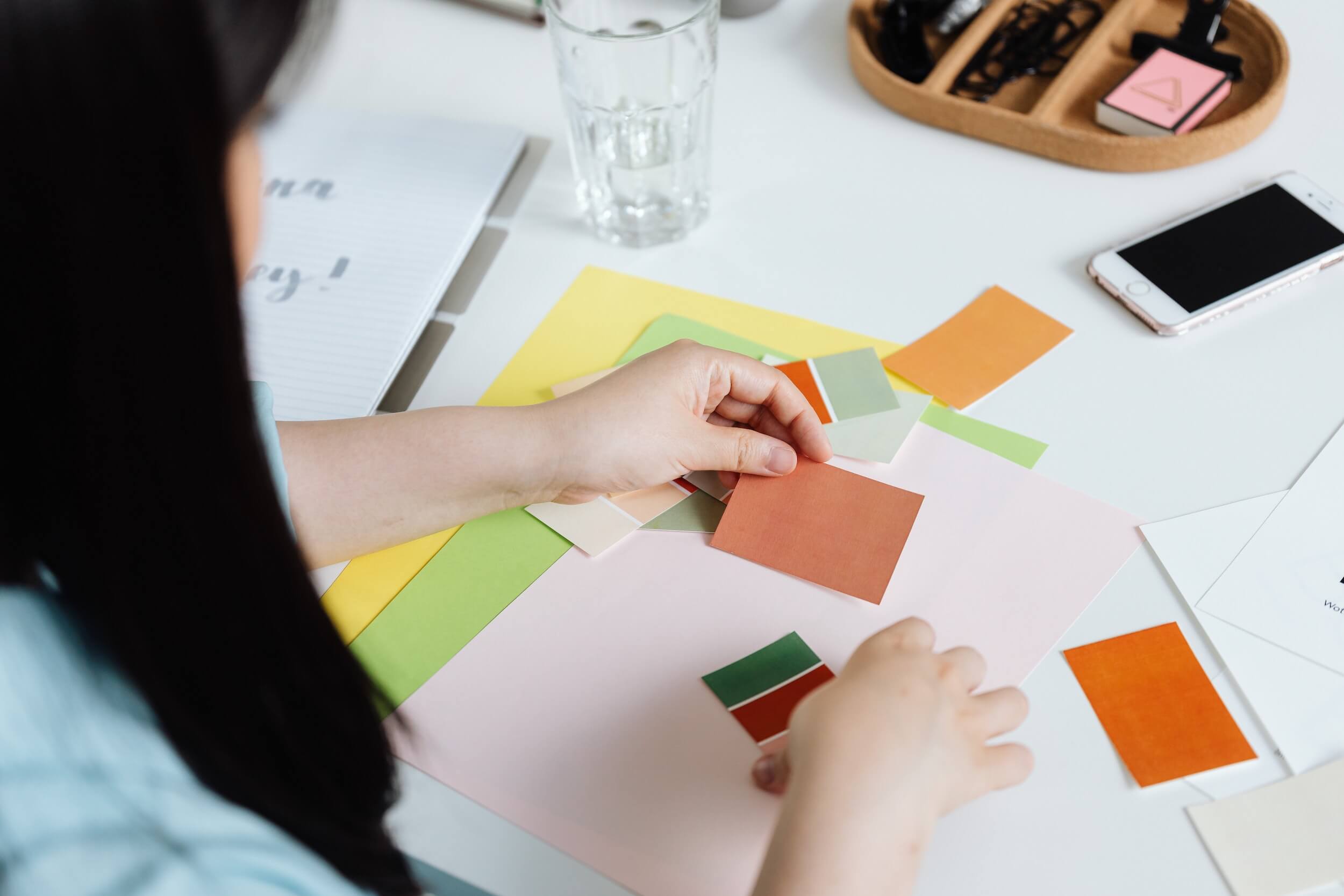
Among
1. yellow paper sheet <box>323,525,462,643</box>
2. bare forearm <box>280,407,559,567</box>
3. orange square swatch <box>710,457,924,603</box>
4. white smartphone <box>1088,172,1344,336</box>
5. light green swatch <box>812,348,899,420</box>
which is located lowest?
yellow paper sheet <box>323,525,462,643</box>

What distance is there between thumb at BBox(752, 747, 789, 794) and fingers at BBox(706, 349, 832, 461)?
0.81 feet

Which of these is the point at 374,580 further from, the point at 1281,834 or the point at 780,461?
the point at 1281,834

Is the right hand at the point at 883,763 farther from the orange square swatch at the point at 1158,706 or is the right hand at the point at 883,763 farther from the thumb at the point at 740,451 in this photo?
the thumb at the point at 740,451

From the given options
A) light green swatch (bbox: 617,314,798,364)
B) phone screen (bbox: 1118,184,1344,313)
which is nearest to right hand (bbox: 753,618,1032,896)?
light green swatch (bbox: 617,314,798,364)

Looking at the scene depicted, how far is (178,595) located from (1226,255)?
2.74ft

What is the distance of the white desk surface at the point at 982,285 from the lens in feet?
1.93

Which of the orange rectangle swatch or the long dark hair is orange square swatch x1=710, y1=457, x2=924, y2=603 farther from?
the long dark hair

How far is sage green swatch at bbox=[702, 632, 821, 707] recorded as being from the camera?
0.65 m

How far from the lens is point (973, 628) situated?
67 cm

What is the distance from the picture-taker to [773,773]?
60 cm

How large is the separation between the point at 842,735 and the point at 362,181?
2.52 feet

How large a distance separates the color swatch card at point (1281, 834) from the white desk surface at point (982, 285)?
0.05ft

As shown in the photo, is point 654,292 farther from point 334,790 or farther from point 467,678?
point 334,790

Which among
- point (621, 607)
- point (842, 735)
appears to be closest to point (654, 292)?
point (621, 607)
